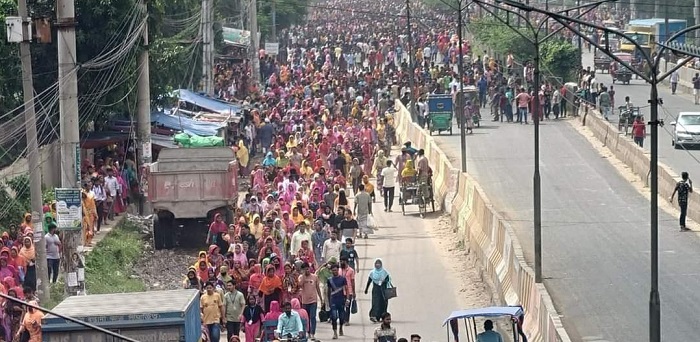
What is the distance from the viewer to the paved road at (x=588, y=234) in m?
24.5

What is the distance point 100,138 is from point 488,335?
21420 mm

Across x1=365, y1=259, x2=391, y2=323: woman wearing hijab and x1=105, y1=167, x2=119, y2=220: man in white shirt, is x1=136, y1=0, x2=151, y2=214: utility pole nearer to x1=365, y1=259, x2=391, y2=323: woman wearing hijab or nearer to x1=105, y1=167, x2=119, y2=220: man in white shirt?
x1=105, y1=167, x2=119, y2=220: man in white shirt

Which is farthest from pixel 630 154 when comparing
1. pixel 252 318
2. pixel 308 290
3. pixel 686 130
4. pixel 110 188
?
pixel 252 318

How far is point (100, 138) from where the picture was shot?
3881 cm

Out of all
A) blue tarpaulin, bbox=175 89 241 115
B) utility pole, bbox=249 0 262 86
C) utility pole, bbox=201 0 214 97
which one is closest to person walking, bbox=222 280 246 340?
blue tarpaulin, bbox=175 89 241 115

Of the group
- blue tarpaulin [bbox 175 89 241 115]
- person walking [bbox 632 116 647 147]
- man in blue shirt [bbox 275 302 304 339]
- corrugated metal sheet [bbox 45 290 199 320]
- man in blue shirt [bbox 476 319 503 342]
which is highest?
blue tarpaulin [bbox 175 89 241 115]

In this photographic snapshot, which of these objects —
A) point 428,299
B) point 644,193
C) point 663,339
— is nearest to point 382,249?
point 428,299

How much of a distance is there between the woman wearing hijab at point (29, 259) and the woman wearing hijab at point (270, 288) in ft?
15.1

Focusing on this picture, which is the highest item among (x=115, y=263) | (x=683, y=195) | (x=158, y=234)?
(x=683, y=195)

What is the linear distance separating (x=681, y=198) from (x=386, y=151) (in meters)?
15.8

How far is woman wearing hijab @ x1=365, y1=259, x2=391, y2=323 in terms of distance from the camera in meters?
24.7

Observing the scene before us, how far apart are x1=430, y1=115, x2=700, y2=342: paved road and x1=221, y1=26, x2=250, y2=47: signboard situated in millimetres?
17549

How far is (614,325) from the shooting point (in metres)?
23.8

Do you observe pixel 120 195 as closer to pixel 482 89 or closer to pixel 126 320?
pixel 126 320
